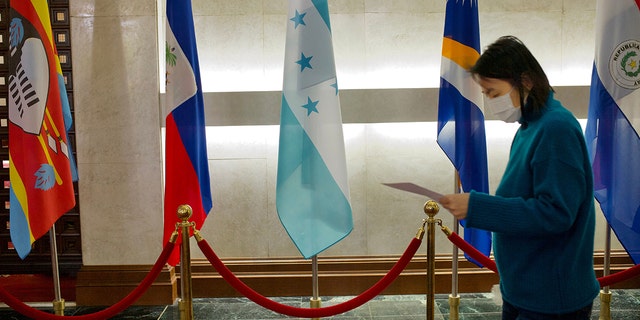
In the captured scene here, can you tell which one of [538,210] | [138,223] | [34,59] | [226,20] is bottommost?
[138,223]

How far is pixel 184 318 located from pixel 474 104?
2.27 m

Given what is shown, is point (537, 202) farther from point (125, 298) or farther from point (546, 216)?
point (125, 298)

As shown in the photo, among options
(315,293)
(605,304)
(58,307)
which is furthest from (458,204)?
(58,307)

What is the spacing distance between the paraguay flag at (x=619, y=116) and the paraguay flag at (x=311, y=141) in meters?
1.66

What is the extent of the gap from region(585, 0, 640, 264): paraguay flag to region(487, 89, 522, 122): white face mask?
168 centimetres

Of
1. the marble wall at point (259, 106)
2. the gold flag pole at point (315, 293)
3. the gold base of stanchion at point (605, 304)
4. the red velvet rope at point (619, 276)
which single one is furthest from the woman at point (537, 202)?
the marble wall at point (259, 106)

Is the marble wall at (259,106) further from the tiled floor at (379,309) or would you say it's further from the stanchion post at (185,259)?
the stanchion post at (185,259)

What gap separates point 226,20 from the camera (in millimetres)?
4395

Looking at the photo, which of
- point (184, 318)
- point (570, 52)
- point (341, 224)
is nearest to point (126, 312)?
point (184, 318)

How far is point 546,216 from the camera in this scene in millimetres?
1524

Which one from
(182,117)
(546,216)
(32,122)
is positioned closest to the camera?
(546,216)

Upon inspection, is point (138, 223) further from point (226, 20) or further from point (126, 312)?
point (226, 20)

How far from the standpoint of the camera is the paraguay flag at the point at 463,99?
3.22 meters

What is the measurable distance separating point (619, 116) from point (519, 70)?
1853 mm
